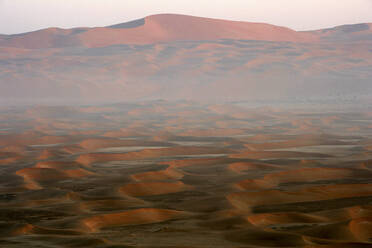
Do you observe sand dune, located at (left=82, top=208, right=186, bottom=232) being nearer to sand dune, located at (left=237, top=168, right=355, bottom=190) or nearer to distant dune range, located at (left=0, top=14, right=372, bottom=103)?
sand dune, located at (left=237, top=168, right=355, bottom=190)

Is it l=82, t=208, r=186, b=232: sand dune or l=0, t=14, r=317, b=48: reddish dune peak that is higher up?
l=0, t=14, r=317, b=48: reddish dune peak

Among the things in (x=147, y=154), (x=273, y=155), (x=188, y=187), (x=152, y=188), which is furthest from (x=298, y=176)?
(x=147, y=154)

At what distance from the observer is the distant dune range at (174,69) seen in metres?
43.3

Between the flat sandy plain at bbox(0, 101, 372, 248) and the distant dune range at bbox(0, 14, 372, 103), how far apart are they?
24018 mm

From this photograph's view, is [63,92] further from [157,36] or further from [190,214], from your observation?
[190,214]

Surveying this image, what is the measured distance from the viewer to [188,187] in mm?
8984

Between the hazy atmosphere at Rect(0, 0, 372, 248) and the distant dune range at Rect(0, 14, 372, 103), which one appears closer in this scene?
the hazy atmosphere at Rect(0, 0, 372, 248)

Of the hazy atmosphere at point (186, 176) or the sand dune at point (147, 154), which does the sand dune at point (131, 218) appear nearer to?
the hazy atmosphere at point (186, 176)

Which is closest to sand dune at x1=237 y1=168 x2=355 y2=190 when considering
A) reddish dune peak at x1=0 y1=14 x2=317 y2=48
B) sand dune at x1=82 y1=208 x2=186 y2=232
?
sand dune at x1=82 y1=208 x2=186 y2=232

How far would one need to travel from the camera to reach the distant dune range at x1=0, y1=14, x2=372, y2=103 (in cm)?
4334

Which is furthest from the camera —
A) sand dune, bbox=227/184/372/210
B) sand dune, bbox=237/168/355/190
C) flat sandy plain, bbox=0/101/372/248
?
sand dune, bbox=237/168/355/190

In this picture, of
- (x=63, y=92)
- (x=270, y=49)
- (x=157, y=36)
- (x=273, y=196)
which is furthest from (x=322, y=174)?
(x=157, y=36)

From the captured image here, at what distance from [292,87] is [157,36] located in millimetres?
23514

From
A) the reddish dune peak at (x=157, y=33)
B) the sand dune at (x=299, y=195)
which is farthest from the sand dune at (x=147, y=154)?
the reddish dune peak at (x=157, y=33)
